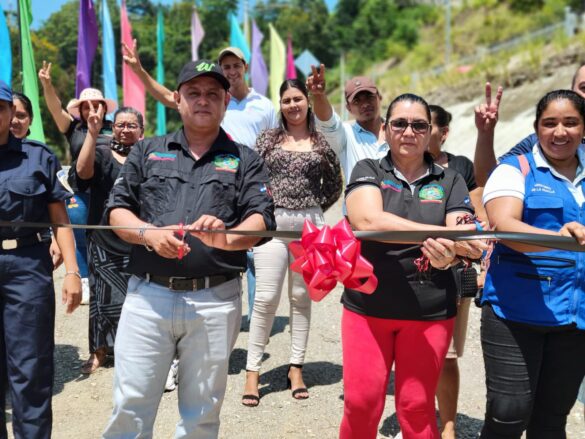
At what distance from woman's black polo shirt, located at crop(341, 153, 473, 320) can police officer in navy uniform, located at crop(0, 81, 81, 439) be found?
1.56 m

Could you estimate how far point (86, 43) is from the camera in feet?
37.0

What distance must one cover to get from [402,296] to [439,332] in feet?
0.82

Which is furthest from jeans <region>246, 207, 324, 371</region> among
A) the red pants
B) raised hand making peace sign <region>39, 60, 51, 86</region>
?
raised hand making peace sign <region>39, 60, 51, 86</region>

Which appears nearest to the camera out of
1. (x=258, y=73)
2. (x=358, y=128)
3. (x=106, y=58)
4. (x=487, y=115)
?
(x=487, y=115)

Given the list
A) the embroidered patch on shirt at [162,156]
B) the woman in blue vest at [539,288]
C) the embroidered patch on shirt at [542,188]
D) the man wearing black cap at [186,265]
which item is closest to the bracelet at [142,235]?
the man wearing black cap at [186,265]

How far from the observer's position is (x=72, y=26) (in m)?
33.7

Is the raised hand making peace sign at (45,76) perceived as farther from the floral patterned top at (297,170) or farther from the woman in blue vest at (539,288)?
the woman in blue vest at (539,288)

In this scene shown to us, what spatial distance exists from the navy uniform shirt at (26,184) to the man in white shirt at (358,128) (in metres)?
1.64

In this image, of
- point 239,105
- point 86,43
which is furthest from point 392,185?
point 86,43

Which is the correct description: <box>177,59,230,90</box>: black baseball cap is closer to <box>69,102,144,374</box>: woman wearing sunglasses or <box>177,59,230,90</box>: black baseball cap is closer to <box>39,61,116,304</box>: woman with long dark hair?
<box>69,102,144,374</box>: woman wearing sunglasses

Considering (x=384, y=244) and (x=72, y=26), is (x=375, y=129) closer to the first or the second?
(x=384, y=244)

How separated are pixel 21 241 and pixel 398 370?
1.93 meters

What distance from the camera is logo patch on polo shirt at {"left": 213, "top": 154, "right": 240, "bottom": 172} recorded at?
9.98 feet

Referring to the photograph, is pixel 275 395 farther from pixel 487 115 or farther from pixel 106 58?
pixel 106 58
